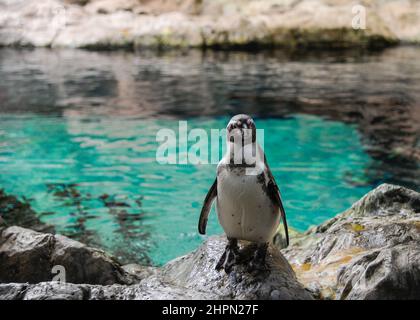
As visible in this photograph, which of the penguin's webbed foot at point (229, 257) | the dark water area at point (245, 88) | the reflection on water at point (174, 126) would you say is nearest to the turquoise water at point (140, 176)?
the reflection on water at point (174, 126)

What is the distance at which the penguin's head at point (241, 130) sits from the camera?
2.66m

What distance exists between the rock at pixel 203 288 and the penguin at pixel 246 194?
74 mm

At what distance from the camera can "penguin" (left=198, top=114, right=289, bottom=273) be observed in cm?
273

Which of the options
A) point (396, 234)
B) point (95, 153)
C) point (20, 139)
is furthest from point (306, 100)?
point (396, 234)

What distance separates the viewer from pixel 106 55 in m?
18.0

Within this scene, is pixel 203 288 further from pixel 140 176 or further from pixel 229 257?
pixel 140 176

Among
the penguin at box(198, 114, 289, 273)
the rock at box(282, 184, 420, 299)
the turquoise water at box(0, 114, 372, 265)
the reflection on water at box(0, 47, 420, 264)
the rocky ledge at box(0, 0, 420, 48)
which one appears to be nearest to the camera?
the rock at box(282, 184, 420, 299)

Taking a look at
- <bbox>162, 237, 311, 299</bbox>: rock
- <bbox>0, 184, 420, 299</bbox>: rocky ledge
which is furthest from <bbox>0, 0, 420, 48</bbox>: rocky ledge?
<bbox>162, 237, 311, 299</bbox>: rock

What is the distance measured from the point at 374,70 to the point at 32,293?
1307cm

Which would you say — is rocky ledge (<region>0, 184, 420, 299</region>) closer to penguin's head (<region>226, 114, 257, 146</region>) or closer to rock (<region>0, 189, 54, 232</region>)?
penguin's head (<region>226, 114, 257, 146</region>)

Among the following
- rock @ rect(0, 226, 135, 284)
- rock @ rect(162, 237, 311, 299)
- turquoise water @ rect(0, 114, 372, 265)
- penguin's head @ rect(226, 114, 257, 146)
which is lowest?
turquoise water @ rect(0, 114, 372, 265)

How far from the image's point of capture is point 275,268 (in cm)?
280

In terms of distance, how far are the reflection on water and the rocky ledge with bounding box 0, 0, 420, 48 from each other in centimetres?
263
